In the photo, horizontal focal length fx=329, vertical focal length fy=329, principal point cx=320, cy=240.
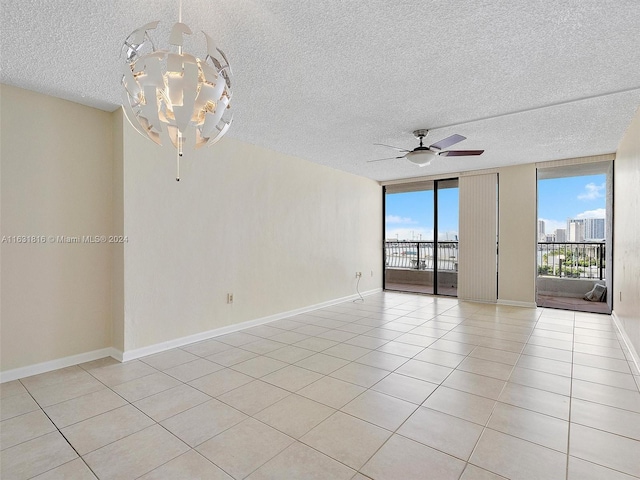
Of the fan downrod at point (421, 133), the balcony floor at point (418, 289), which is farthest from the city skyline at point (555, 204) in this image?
the fan downrod at point (421, 133)

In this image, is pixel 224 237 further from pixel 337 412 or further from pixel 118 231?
pixel 337 412

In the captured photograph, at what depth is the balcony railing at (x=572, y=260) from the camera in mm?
6750

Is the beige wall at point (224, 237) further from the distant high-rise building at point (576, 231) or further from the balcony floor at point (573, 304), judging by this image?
the distant high-rise building at point (576, 231)

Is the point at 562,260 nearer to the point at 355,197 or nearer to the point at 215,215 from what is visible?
the point at 355,197

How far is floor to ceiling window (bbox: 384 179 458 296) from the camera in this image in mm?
7004

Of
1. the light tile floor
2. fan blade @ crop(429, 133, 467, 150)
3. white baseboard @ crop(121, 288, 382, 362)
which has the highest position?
fan blade @ crop(429, 133, 467, 150)

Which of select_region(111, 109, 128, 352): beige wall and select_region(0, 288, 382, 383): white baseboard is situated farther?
select_region(111, 109, 128, 352): beige wall

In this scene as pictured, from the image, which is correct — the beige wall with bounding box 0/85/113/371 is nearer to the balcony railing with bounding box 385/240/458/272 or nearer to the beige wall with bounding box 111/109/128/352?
the beige wall with bounding box 111/109/128/352

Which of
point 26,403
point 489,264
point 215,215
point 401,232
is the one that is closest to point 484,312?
point 489,264

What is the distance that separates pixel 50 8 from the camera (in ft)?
6.15

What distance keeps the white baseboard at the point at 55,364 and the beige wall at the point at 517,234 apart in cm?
611

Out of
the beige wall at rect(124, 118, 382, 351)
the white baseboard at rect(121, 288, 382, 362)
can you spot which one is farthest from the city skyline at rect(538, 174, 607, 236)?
the white baseboard at rect(121, 288, 382, 362)

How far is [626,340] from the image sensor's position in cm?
370

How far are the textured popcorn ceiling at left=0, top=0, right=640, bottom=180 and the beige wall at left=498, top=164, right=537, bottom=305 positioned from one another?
1890 mm
